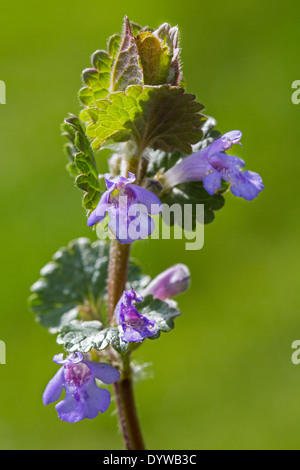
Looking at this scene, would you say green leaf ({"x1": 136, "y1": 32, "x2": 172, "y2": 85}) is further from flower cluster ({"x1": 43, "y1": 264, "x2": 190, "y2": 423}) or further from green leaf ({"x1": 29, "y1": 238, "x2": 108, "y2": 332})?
green leaf ({"x1": 29, "y1": 238, "x2": 108, "y2": 332})

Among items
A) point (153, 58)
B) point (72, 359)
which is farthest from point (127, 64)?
point (72, 359)

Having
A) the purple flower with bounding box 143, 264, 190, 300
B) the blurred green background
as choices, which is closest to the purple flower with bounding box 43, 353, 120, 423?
the purple flower with bounding box 143, 264, 190, 300

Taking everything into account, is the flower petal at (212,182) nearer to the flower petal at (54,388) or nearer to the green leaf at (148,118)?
the green leaf at (148,118)

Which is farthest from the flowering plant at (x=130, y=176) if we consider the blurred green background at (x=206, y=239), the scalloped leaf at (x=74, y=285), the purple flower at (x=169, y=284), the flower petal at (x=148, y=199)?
the blurred green background at (x=206, y=239)

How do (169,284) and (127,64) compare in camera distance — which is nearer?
(127,64)

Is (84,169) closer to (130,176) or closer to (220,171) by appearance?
(130,176)

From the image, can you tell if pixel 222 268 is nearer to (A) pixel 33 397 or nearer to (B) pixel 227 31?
(A) pixel 33 397
